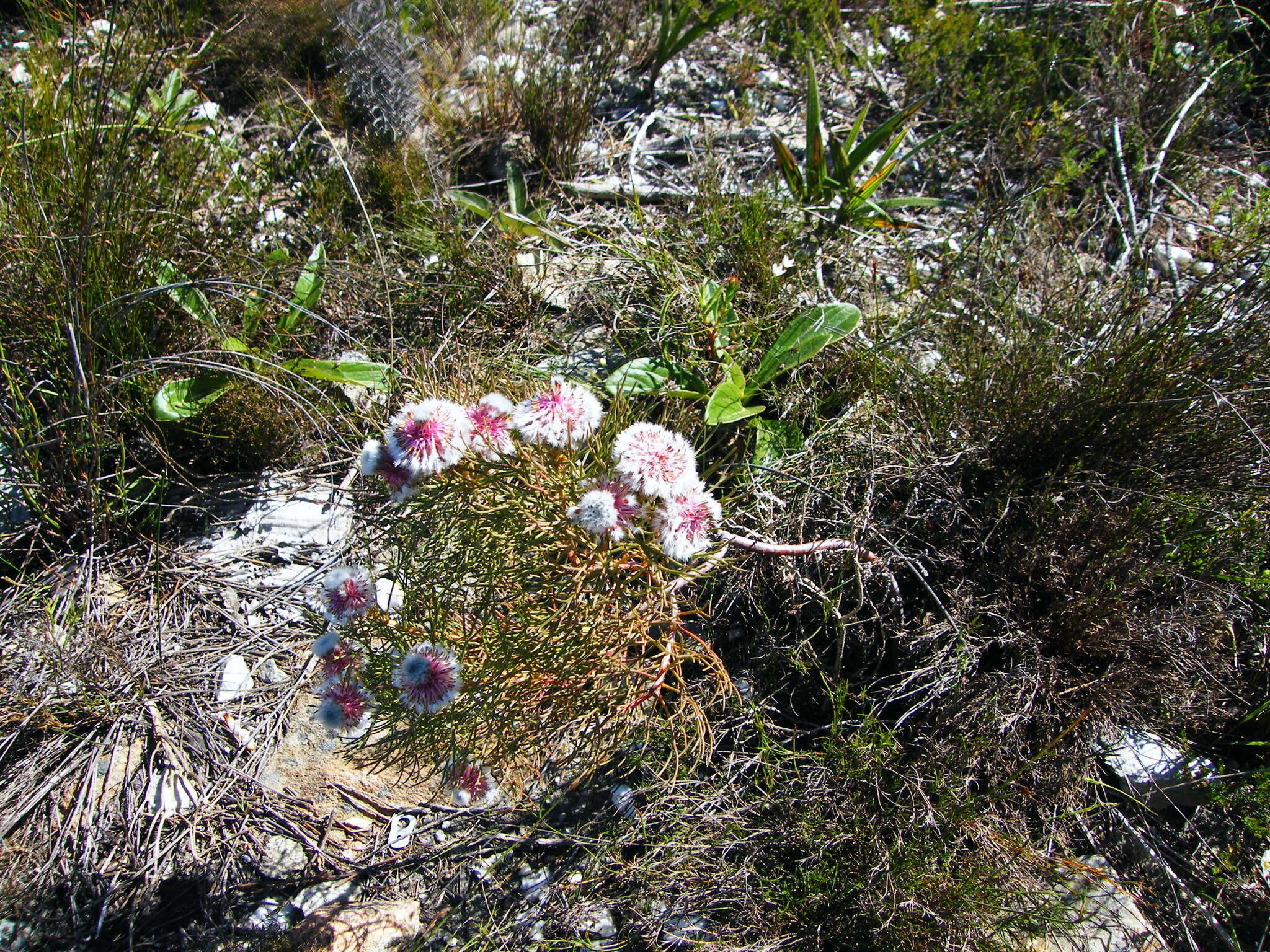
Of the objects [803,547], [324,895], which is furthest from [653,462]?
[324,895]

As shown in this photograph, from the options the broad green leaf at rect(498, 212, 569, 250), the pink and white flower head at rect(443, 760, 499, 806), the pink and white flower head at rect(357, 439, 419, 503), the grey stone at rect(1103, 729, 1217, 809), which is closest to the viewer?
the pink and white flower head at rect(357, 439, 419, 503)

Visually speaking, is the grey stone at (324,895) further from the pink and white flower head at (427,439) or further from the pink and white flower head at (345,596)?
the pink and white flower head at (427,439)

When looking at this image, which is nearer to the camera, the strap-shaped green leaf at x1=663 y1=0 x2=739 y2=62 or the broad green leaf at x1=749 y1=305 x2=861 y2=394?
the broad green leaf at x1=749 y1=305 x2=861 y2=394

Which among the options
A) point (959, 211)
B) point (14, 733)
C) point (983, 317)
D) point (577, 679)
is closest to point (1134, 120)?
point (959, 211)

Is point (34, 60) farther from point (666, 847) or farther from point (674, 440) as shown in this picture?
point (666, 847)

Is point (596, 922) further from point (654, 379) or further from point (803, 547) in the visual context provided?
point (654, 379)

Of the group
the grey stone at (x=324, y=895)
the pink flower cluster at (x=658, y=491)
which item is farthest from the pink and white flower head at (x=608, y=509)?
the grey stone at (x=324, y=895)

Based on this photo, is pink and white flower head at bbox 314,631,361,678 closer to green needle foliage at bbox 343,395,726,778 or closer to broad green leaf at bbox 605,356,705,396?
green needle foliage at bbox 343,395,726,778

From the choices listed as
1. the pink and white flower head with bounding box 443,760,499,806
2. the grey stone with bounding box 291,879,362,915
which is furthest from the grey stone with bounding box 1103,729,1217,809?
the grey stone with bounding box 291,879,362,915
